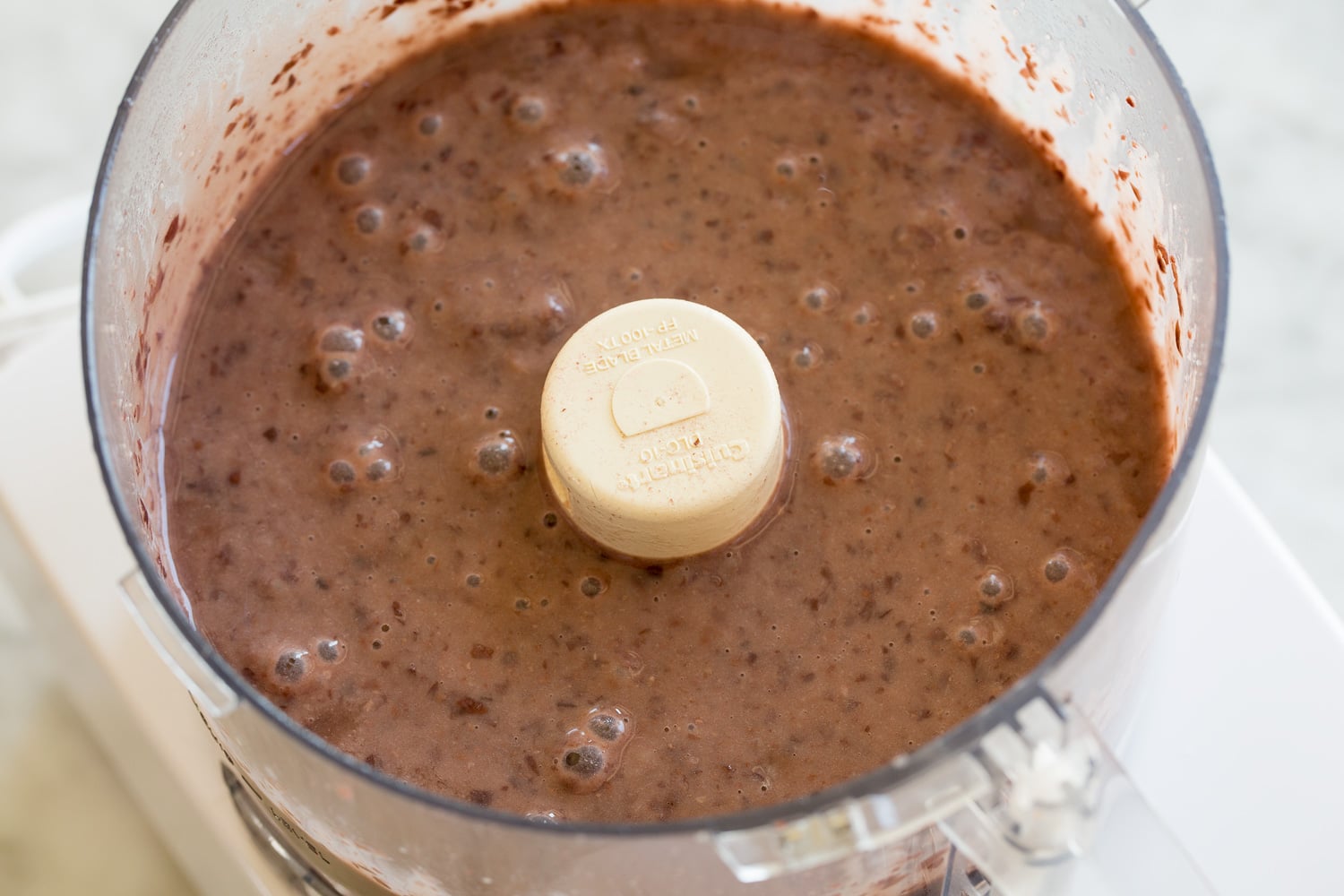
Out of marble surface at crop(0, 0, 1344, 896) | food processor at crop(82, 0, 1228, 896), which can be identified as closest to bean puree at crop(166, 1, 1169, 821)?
food processor at crop(82, 0, 1228, 896)

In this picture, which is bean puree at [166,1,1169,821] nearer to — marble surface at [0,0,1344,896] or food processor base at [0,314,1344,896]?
food processor base at [0,314,1344,896]

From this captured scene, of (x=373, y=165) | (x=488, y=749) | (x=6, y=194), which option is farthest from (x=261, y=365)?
(x=6, y=194)

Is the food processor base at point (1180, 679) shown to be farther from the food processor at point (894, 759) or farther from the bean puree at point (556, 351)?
the bean puree at point (556, 351)

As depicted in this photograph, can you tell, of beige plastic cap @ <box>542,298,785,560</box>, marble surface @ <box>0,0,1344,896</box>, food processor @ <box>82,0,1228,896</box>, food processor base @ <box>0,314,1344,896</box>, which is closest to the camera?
food processor @ <box>82,0,1228,896</box>

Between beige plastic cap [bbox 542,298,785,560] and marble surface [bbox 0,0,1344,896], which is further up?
marble surface [bbox 0,0,1344,896]

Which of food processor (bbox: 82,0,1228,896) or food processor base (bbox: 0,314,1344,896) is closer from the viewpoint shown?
food processor (bbox: 82,0,1228,896)

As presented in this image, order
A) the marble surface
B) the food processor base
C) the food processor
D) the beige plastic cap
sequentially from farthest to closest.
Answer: the marble surface < the food processor base < the beige plastic cap < the food processor

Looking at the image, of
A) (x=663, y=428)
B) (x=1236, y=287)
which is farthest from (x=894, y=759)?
(x=1236, y=287)

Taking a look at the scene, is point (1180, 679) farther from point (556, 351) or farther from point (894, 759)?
point (556, 351)
